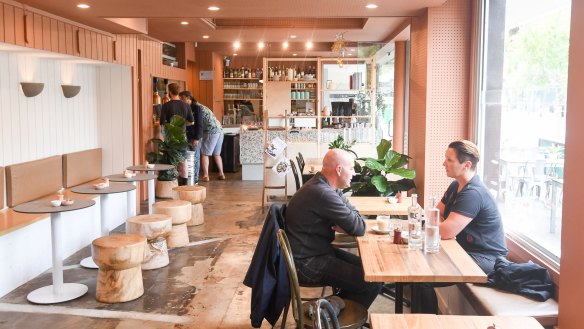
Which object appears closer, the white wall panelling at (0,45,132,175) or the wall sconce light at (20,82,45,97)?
the white wall panelling at (0,45,132,175)

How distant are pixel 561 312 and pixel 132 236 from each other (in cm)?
344

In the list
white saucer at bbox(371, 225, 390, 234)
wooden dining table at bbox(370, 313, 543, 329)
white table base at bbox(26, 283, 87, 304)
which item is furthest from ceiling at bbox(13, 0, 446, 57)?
wooden dining table at bbox(370, 313, 543, 329)

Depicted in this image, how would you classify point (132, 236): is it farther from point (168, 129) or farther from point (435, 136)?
point (168, 129)

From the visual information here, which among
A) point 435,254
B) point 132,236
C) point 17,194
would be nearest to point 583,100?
point 435,254

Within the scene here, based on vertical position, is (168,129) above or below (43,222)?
above

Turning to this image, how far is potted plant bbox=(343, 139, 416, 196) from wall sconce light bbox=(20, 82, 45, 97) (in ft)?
12.0

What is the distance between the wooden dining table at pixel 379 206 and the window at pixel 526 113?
858 mm

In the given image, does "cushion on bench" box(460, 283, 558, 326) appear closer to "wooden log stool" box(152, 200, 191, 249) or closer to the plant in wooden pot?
"wooden log stool" box(152, 200, 191, 249)

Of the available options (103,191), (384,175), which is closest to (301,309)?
(103,191)

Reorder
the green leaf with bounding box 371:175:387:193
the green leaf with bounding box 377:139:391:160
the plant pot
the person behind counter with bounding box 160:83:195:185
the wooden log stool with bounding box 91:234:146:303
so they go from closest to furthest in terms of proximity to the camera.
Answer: the wooden log stool with bounding box 91:234:146:303 → the green leaf with bounding box 371:175:387:193 → the green leaf with bounding box 377:139:391:160 → the plant pot → the person behind counter with bounding box 160:83:195:185

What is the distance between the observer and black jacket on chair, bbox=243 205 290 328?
3.60 meters

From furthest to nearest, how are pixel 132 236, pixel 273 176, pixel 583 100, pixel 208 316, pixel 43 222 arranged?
1. pixel 273 176
2. pixel 43 222
3. pixel 132 236
4. pixel 208 316
5. pixel 583 100

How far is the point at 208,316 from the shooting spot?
466 centimetres

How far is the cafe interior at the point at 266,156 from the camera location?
143 inches
